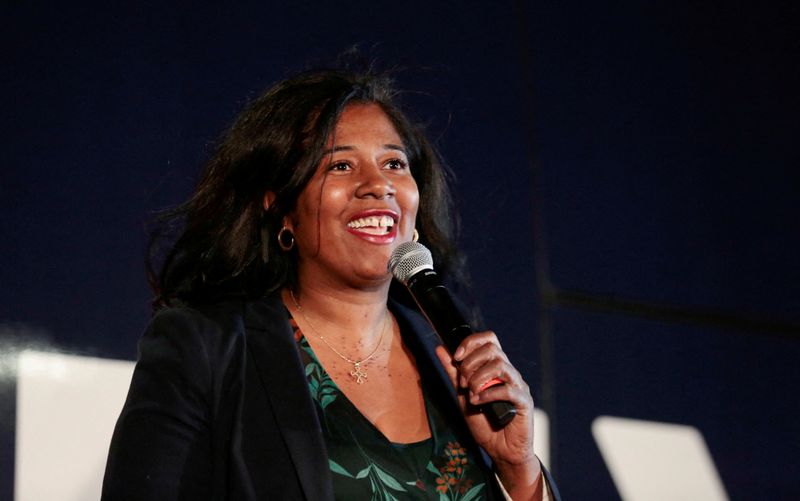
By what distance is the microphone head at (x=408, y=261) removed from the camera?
155 centimetres

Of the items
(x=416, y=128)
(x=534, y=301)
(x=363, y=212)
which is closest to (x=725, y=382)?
(x=534, y=301)

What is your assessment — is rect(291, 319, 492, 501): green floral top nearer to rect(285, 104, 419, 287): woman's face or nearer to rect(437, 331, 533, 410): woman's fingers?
rect(285, 104, 419, 287): woman's face

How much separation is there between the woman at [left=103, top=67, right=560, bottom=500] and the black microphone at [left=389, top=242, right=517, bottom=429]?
0.09 feet

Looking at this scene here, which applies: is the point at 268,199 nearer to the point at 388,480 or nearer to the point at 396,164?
the point at 396,164

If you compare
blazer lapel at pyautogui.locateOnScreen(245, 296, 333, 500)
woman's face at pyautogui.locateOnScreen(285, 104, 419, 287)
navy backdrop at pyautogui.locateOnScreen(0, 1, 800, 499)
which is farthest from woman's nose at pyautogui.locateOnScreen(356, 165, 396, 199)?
navy backdrop at pyautogui.locateOnScreen(0, 1, 800, 499)

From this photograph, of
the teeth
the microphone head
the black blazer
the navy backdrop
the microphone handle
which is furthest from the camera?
the navy backdrop

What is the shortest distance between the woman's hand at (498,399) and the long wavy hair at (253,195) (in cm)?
48

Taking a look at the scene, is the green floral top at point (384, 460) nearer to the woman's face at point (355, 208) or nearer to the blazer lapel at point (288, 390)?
the blazer lapel at point (288, 390)

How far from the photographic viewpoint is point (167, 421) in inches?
58.2

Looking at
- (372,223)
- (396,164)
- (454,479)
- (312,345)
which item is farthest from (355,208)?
(454,479)

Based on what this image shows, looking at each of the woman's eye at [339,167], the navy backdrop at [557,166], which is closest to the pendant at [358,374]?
the woman's eye at [339,167]

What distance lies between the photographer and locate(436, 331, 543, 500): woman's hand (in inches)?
53.3

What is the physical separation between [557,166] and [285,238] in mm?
1265

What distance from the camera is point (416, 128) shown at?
2.07m
